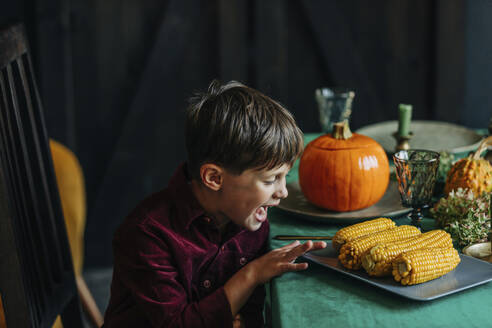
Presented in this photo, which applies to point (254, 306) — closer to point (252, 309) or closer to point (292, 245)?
point (252, 309)

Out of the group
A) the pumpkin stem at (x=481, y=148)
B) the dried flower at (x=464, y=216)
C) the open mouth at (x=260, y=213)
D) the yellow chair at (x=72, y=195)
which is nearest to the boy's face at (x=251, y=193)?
the open mouth at (x=260, y=213)

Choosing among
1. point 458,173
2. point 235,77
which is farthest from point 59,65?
point 458,173

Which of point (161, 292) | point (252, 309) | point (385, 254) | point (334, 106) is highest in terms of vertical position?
point (334, 106)

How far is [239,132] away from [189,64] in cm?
244

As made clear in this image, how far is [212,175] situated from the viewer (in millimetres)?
1122

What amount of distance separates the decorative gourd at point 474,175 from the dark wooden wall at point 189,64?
2131mm

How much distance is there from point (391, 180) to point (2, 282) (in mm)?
985

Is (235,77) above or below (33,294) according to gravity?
above

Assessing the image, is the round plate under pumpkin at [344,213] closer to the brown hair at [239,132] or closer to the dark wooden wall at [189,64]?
the brown hair at [239,132]

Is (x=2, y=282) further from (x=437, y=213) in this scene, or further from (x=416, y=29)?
(x=416, y=29)

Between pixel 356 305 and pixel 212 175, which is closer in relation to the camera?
pixel 356 305

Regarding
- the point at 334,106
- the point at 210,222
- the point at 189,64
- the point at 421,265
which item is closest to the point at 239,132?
the point at 210,222

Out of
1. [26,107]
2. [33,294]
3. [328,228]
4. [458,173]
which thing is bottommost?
[33,294]

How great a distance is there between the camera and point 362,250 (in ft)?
3.17
